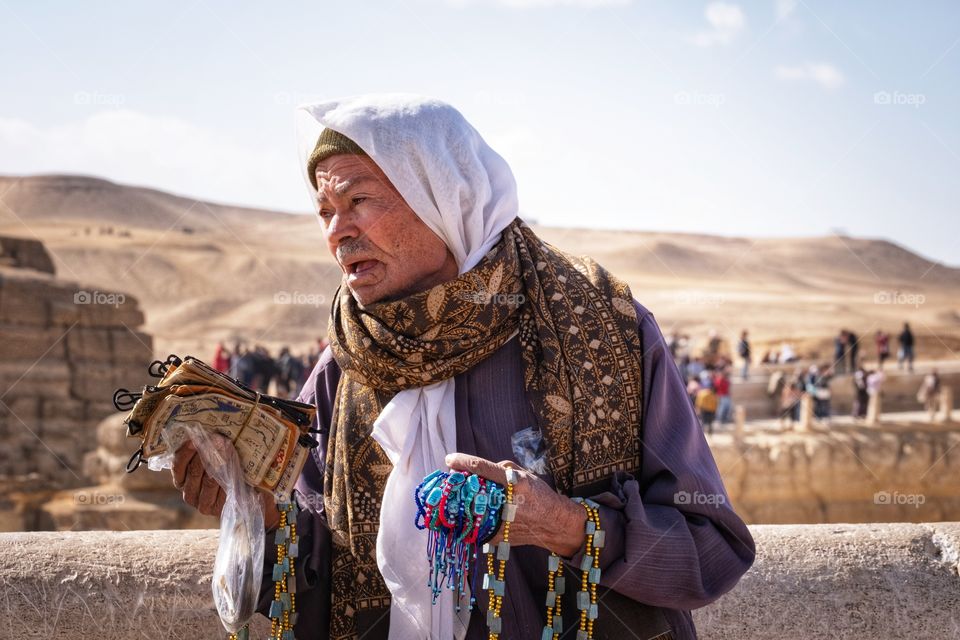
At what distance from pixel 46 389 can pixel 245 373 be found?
13.0 feet

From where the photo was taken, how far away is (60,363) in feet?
59.6

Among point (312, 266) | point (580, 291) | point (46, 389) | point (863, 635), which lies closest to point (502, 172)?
point (580, 291)

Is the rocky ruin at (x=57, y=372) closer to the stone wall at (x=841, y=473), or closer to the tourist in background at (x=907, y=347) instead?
the stone wall at (x=841, y=473)

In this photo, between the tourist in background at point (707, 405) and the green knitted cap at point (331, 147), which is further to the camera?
the tourist in background at point (707, 405)

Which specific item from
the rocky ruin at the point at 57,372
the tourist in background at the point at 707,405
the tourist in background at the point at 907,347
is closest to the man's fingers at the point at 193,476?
the rocky ruin at the point at 57,372

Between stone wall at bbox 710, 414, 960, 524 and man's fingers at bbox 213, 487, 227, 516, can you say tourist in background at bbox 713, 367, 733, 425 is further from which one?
man's fingers at bbox 213, 487, 227, 516

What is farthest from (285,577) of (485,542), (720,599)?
(720,599)

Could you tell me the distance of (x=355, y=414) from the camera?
2.26 metres

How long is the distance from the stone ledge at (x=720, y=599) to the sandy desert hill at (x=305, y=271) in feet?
72.3

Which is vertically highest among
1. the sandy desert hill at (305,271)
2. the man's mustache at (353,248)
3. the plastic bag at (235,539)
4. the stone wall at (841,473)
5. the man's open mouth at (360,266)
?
the sandy desert hill at (305,271)

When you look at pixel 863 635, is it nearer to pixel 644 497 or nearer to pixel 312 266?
pixel 644 497

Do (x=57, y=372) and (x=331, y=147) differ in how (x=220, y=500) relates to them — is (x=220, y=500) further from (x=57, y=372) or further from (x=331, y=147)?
(x=57, y=372)

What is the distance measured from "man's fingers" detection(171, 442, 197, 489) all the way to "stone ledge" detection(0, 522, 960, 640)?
1.68 feet

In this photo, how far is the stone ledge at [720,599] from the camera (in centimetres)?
248
